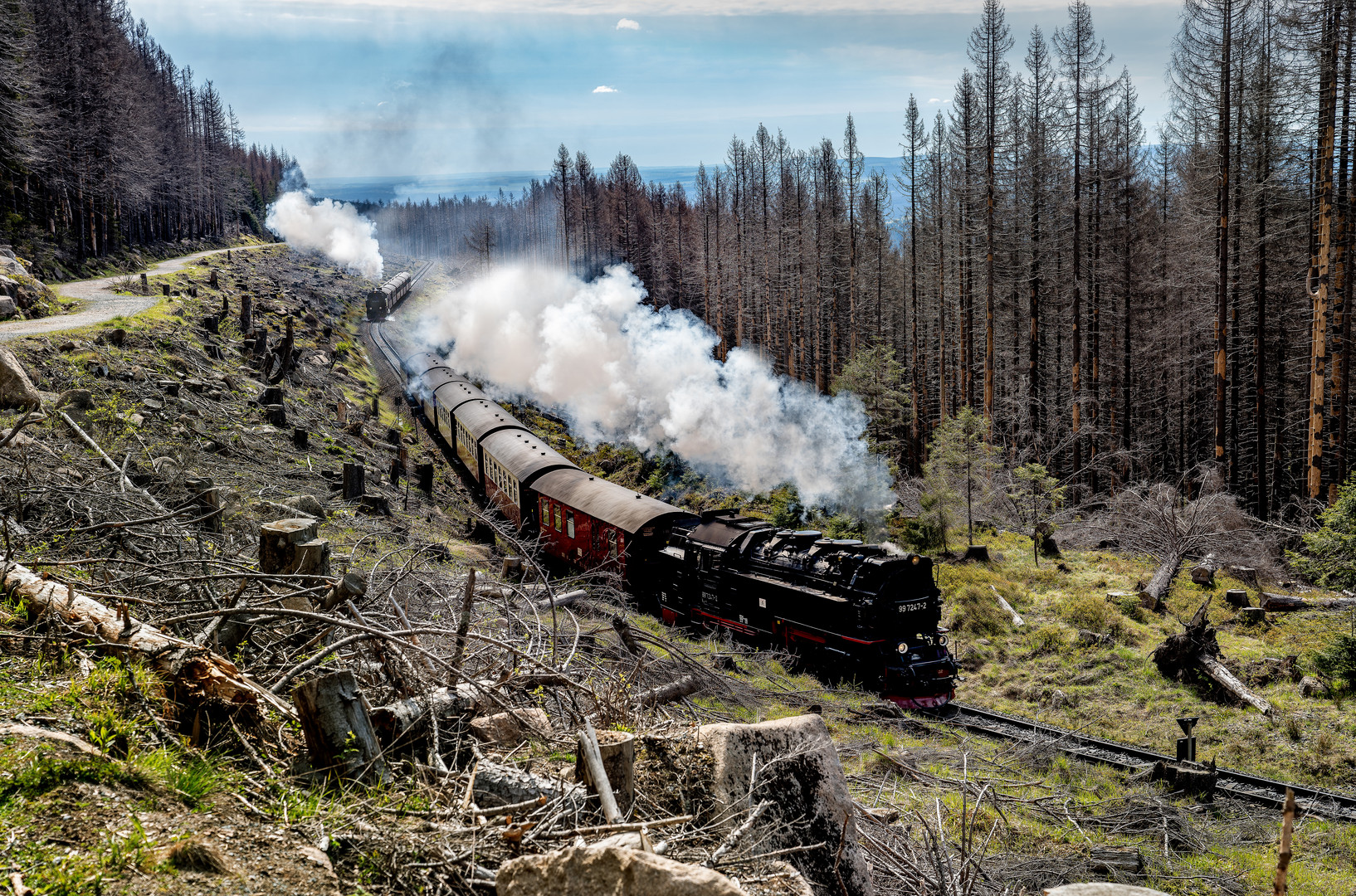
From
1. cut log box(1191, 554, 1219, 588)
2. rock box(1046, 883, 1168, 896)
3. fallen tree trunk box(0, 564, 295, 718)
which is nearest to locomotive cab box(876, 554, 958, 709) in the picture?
rock box(1046, 883, 1168, 896)

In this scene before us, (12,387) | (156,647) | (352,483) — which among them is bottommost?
(352,483)

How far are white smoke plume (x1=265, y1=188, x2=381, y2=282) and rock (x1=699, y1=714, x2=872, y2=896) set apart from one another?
255 feet

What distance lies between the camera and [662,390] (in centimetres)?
3041

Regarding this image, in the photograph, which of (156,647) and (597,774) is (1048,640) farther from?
(156,647)

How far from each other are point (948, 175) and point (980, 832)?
39.9 m

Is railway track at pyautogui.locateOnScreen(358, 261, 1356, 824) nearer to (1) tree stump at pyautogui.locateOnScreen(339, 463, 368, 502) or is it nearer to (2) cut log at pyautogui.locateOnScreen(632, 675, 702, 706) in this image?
(2) cut log at pyautogui.locateOnScreen(632, 675, 702, 706)

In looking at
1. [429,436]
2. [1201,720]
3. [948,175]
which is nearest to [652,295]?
[948,175]

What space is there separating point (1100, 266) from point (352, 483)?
111ft

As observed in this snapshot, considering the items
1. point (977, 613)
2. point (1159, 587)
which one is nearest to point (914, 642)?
point (977, 613)

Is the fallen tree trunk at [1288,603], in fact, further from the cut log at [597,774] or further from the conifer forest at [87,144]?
the conifer forest at [87,144]

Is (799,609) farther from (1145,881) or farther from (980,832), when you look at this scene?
(1145,881)

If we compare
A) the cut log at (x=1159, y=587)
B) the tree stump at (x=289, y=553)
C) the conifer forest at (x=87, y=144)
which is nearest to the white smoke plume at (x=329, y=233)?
the conifer forest at (x=87, y=144)

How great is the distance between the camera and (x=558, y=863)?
3.07 meters

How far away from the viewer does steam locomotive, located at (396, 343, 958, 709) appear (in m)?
13.6
